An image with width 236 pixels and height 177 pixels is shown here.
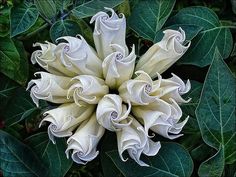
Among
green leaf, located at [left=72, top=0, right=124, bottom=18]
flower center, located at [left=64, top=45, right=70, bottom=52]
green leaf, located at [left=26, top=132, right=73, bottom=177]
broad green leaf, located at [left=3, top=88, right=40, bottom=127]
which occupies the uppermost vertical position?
flower center, located at [left=64, top=45, right=70, bottom=52]

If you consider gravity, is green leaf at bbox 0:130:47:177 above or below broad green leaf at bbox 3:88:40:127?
below

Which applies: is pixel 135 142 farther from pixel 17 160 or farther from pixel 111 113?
pixel 17 160

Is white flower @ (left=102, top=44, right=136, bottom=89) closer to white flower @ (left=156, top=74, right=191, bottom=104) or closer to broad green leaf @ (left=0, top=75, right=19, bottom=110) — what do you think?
white flower @ (left=156, top=74, right=191, bottom=104)

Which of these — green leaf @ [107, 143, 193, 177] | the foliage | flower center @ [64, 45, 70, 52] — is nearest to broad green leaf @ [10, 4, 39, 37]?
the foliage

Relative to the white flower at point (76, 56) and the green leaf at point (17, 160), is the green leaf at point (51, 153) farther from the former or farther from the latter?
the white flower at point (76, 56)

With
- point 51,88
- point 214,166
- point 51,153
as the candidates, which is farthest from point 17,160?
point 214,166

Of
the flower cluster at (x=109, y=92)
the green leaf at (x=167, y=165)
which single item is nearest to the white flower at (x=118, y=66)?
the flower cluster at (x=109, y=92)

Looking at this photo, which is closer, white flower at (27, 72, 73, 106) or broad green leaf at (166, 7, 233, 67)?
white flower at (27, 72, 73, 106)

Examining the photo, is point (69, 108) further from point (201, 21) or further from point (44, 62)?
point (201, 21)

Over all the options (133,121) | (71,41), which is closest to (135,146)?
(133,121)
